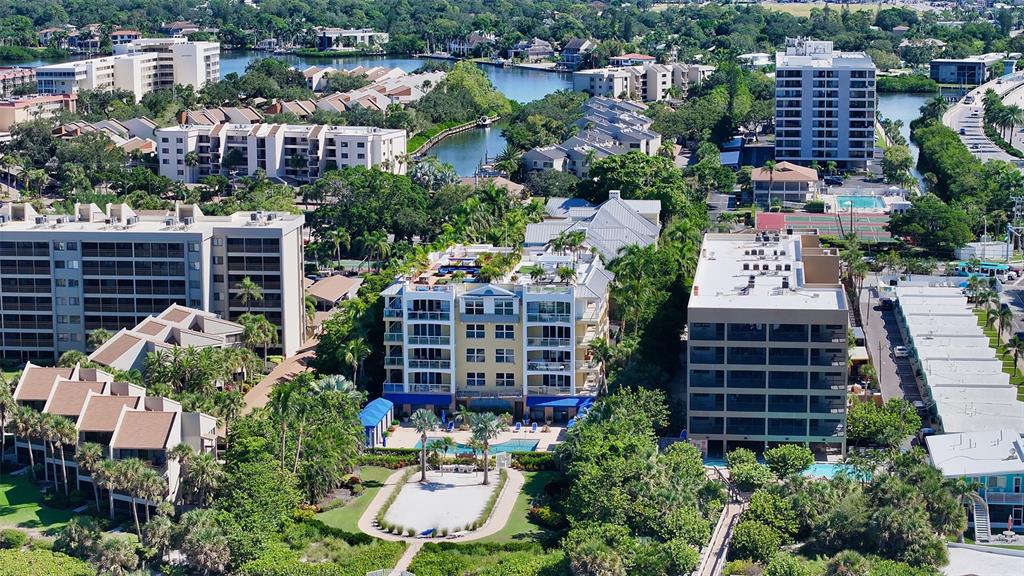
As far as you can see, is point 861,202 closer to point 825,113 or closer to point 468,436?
point 825,113

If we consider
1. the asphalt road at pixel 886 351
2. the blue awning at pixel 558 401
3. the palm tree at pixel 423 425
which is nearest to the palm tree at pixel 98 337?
the palm tree at pixel 423 425

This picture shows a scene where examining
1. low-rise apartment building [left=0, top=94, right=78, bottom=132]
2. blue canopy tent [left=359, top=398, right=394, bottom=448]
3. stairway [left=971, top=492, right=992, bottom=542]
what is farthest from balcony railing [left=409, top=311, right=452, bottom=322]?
low-rise apartment building [left=0, top=94, right=78, bottom=132]

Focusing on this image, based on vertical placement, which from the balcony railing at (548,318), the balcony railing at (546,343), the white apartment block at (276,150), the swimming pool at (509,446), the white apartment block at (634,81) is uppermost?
the white apartment block at (634,81)

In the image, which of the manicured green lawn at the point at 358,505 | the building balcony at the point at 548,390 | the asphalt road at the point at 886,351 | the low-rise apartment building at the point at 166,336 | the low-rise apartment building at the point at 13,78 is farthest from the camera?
the low-rise apartment building at the point at 13,78

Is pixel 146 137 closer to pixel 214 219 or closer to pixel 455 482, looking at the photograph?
pixel 214 219

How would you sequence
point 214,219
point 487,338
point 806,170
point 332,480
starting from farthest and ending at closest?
point 806,170
point 214,219
point 487,338
point 332,480

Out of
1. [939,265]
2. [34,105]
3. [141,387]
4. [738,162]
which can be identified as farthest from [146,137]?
[141,387]

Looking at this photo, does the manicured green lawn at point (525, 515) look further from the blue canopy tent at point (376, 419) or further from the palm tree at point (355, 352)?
the palm tree at point (355, 352)
